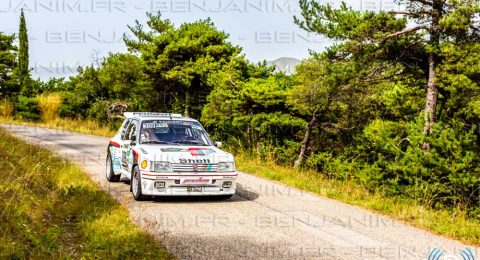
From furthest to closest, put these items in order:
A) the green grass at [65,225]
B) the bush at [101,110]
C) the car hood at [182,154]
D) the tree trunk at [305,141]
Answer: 1. the bush at [101,110]
2. the tree trunk at [305,141]
3. the car hood at [182,154]
4. the green grass at [65,225]

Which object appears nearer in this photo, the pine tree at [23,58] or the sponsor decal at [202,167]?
the sponsor decal at [202,167]

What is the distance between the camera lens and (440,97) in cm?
1633

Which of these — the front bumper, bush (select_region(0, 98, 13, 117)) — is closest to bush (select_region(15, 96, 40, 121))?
bush (select_region(0, 98, 13, 117))

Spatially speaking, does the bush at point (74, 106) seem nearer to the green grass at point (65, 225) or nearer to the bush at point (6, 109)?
the bush at point (6, 109)

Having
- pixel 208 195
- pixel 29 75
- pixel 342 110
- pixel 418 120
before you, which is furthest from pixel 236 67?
pixel 29 75

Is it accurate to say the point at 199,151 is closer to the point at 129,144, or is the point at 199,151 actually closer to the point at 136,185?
the point at 136,185

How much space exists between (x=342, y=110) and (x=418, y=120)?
551 centimetres

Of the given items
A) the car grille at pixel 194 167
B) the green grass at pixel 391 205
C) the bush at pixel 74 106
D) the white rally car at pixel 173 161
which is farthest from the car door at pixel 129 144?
the bush at pixel 74 106

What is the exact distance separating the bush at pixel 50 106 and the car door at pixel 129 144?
26553 millimetres

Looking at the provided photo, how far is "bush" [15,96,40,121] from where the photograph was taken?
36.0 meters

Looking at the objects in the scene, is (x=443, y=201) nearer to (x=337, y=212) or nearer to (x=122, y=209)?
(x=337, y=212)

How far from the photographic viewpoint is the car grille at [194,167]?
9.12m

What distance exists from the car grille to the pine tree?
117ft

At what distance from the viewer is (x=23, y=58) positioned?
42.6 metres
